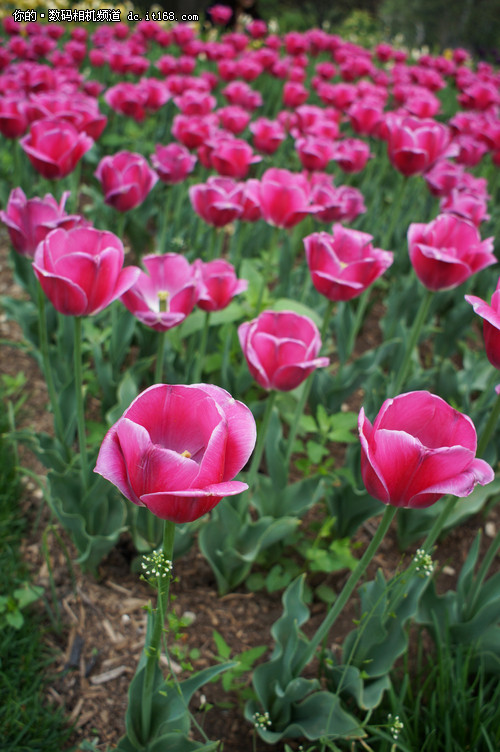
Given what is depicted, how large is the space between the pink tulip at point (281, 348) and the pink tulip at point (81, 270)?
0.94 ft

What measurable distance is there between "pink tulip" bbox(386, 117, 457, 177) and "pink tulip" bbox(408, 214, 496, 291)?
0.82 metres

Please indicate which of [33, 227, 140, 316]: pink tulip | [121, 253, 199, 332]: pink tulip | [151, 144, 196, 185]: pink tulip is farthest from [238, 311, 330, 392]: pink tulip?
[151, 144, 196, 185]: pink tulip

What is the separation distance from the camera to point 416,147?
8.09 feet

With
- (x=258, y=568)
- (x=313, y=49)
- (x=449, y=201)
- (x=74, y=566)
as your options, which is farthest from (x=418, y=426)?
(x=313, y=49)

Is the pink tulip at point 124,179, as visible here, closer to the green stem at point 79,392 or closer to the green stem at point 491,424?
the green stem at point 79,392

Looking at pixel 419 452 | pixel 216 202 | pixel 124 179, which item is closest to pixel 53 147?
pixel 124 179

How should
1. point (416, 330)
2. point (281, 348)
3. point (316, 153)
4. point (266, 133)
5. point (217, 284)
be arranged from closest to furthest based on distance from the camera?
1. point (281, 348)
2. point (217, 284)
3. point (416, 330)
4. point (316, 153)
5. point (266, 133)

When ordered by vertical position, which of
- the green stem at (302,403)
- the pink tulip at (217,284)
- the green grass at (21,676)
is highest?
the pink tulip at (217,284)

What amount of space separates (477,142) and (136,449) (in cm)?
371

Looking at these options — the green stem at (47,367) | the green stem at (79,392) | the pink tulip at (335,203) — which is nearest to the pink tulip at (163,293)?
the green stem at (79,392)

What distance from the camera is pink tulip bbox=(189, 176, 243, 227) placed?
198 centimetres

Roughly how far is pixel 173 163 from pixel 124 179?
48 cm

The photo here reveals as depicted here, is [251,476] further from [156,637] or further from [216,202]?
[216,202]

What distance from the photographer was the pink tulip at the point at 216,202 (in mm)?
1983
